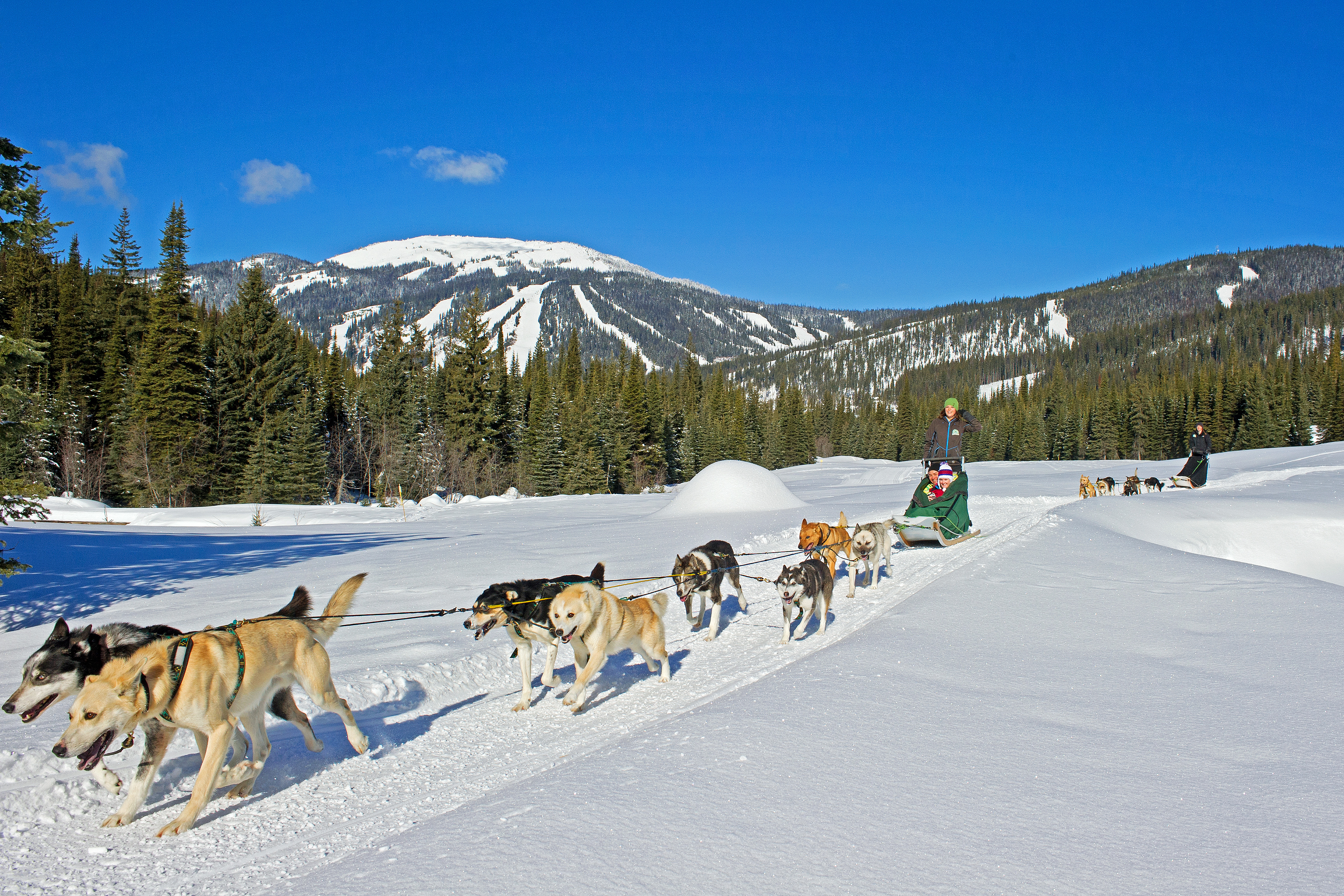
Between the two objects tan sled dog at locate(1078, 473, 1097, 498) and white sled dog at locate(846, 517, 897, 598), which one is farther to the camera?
tan sled dog at locate(1078, 473, 1097, 498)

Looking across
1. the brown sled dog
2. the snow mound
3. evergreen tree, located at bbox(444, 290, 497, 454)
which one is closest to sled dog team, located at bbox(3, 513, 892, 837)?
the brown sled dog

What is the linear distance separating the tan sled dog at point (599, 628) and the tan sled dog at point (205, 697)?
1.56 metres

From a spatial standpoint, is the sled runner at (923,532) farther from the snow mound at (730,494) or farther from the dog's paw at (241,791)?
the dog's paw at (241,791)

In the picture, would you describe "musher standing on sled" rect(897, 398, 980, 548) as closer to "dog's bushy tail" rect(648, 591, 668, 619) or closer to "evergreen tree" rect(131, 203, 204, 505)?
"dog's bushy tail" rect(648, 591, 668, 619)

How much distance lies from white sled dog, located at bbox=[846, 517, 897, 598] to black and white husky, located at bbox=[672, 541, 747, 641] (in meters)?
1.71

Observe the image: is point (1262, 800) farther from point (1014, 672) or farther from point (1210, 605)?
point (1210, 605)

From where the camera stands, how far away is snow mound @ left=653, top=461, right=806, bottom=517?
60.8 ft

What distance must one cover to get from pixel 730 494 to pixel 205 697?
618 inches

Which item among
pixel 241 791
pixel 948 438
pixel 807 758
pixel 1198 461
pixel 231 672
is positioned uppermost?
pixel 948 438

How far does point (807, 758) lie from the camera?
3.54 m

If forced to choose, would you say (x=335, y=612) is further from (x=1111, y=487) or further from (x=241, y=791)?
(x=1111, y=487)

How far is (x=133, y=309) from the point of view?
4594 cm

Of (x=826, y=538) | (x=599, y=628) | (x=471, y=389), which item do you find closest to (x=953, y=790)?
(x=599, y=628)

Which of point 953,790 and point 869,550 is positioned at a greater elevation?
point 869,550
